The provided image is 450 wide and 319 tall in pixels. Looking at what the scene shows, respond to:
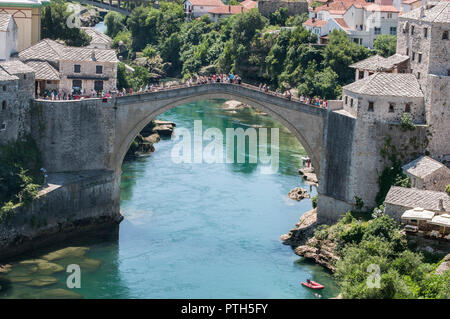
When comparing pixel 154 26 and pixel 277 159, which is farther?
pixel 154 26

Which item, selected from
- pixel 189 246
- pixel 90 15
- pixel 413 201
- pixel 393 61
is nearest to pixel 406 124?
pixel 413 201

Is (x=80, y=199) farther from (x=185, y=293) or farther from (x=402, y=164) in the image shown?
(x=402, y=164)

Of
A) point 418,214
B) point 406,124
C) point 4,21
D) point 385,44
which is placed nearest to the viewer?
point 418,214

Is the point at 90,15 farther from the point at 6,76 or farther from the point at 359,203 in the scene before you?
the point at 359,203

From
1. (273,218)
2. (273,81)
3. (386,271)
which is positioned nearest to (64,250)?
(273,218)

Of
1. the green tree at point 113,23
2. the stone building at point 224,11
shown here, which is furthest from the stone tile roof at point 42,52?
the green tree at point 113,23

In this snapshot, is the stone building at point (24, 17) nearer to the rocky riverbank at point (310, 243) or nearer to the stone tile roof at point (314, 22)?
the rocky riverbank at point (310, 243)
